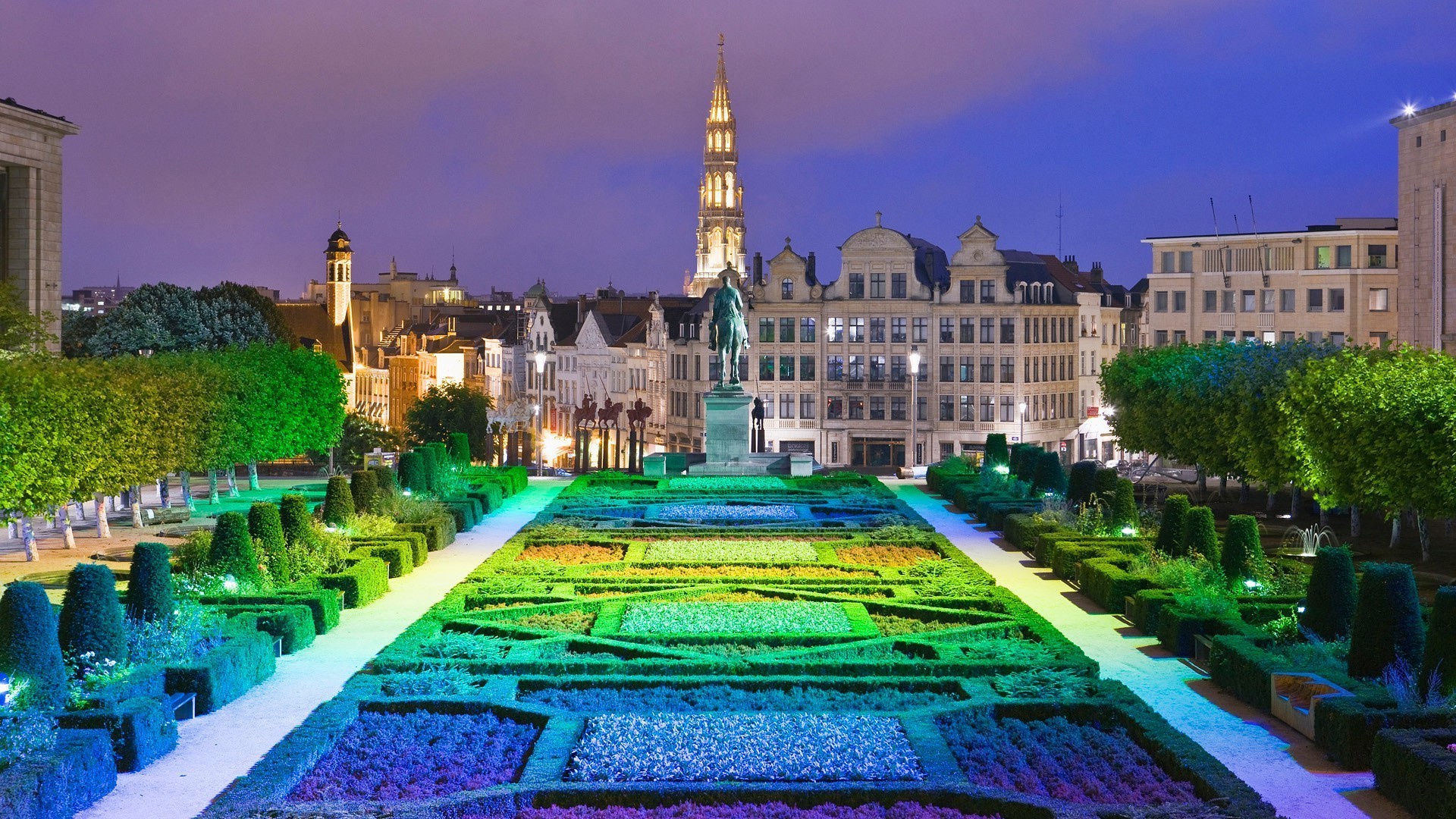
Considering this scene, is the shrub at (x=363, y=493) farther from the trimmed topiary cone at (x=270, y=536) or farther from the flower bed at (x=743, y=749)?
the flower bed at (x=743, y=749)

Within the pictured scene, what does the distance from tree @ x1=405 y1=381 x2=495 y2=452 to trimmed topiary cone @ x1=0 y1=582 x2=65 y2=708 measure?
5519 centimetres

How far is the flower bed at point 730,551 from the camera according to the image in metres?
31.9

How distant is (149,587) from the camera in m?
21.4

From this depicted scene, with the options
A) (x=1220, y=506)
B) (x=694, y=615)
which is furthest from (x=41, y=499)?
(x=1220, y=506)

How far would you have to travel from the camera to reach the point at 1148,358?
5369cm

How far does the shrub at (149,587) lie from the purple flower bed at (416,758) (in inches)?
166

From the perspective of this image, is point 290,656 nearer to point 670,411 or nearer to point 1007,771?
point 1007,771

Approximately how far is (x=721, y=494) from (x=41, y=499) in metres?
19.1

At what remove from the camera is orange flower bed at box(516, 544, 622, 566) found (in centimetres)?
3244

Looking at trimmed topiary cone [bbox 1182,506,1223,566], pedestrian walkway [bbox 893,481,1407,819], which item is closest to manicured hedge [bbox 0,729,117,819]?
pedestrian walkway [bbox 893,481,1407,819]

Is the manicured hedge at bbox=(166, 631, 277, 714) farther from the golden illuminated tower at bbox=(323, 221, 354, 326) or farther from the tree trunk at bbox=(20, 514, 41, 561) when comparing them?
the golden illuminated tower at bbox=(323, 221, 354, 326)

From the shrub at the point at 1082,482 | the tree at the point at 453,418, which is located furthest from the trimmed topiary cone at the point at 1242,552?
the tree at the point at 453,418

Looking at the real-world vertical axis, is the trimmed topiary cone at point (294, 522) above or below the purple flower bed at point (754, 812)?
above

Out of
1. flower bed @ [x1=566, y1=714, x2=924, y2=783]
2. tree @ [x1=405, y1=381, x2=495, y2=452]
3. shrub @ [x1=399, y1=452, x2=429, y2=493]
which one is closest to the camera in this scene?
flower bed @ [x1=566, y1=714, x2=924, y2=783]
